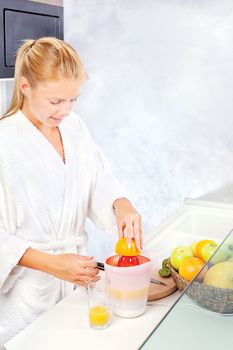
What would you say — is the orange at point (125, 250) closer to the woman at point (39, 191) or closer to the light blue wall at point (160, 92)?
the woman at point (39, 191)

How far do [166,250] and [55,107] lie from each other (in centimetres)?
63

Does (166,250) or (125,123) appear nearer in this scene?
(166,250)

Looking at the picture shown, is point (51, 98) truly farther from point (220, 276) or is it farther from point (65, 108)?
point (220, 276)

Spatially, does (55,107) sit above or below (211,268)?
above

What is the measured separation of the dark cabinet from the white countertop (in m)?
0.88

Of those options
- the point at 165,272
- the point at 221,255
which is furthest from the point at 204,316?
the point at 165,272

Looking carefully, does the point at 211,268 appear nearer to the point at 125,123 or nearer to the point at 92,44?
the point at 125,123

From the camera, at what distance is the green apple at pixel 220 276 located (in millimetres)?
1025

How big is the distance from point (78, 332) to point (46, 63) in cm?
75

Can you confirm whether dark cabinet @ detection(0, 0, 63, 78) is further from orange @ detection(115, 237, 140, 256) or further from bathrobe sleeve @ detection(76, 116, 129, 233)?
A: orange @ detection(115, 237, 140, 256)

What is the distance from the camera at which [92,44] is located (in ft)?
8.95

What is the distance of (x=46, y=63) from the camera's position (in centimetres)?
138

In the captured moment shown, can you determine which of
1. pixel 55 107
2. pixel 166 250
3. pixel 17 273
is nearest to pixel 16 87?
pixel 55 107

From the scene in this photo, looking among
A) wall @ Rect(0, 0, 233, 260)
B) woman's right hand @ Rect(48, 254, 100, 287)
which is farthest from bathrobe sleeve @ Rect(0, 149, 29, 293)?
wall @ Rect(0, 0, 233, 260)
